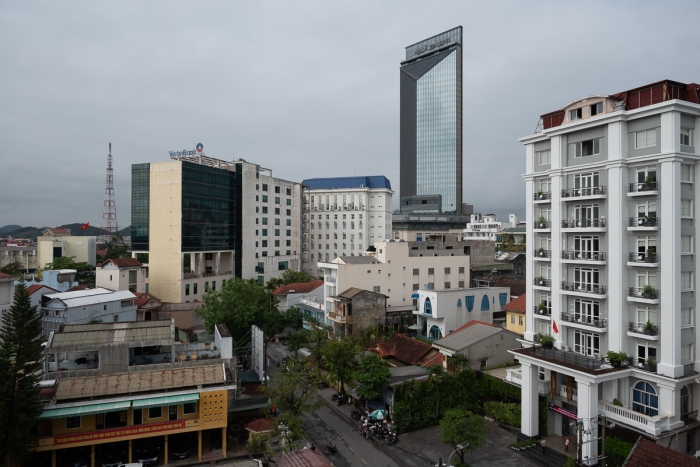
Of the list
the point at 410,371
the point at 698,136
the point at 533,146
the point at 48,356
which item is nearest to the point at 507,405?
the point at 410,371

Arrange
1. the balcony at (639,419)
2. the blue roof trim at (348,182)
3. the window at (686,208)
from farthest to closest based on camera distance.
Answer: the blue roof trim at (348,182) < the window at (686,208) < the balcony at (639,419)

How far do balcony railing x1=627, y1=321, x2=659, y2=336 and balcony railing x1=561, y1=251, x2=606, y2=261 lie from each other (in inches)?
143

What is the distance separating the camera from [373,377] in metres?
28.1

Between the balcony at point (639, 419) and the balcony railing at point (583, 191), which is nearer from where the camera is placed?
the balcony at point (639, 419)

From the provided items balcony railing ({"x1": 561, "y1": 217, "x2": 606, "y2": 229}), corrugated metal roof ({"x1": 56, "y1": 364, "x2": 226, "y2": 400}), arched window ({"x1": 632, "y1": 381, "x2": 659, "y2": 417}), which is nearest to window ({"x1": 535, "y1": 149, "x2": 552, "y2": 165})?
balcony railing ({"x1": 561, "y1": 217, "x2": 606, "y2": 229})

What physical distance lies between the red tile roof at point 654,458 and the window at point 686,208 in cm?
1116

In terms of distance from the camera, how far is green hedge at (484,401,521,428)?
2767cm

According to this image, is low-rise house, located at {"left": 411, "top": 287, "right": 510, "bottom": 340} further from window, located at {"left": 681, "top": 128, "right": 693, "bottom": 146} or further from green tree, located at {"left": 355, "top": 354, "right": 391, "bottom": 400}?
window, located at {"left": 681, "top": 128, "right": 693, "bottom": 146}

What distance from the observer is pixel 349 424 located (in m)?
29.1

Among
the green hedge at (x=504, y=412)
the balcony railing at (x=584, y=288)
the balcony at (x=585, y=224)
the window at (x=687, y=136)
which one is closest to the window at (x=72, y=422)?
the green hedge at (x=504, y=412)

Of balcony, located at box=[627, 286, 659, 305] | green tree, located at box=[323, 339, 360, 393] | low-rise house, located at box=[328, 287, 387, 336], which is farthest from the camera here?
low-rise house, located at box=[328, 287, 387, 336]

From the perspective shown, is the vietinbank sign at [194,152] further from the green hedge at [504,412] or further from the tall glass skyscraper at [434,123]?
the tall glass skyscraper at [434,123]

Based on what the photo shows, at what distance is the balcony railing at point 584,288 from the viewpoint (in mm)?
23922

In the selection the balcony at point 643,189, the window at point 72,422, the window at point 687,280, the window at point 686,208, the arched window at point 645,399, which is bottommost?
the window at point 72,422
